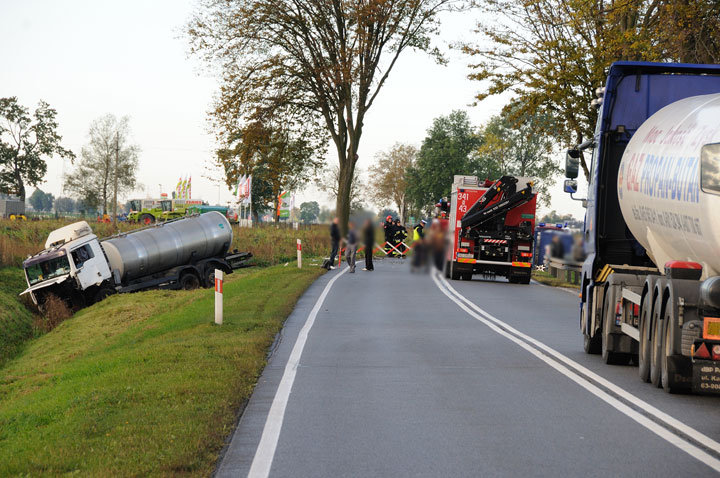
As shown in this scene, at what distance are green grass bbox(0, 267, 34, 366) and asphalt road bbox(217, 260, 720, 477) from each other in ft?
41.8

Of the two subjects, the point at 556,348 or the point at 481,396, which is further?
the point at 556,348

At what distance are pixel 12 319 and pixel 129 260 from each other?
7.03 m

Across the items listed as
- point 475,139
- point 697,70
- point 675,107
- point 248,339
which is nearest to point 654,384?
point 675,107

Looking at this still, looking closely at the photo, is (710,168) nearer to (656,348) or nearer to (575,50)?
(656,348)

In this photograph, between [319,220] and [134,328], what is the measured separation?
1665 cm

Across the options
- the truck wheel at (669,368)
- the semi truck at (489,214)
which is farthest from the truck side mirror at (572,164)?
the truck wheel at (669,368)

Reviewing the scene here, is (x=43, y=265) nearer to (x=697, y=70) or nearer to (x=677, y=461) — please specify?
(x=697, y=70)

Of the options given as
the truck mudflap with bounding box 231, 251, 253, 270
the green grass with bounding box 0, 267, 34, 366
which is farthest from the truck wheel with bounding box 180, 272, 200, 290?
the green grass with bounding box 0, 267, 34, 366

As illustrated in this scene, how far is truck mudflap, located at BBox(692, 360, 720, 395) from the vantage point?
9.18m

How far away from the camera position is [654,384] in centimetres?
1041

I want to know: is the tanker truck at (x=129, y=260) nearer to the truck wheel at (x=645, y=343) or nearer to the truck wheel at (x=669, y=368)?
the truck wheel at (x=645, y=343)

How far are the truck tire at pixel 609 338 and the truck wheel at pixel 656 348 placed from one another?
1.70 metres

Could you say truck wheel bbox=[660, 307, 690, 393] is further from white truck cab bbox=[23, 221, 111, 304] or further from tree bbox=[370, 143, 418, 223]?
tree bbox=[370, 143, 418, 223]

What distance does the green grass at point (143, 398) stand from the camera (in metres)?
7.25
